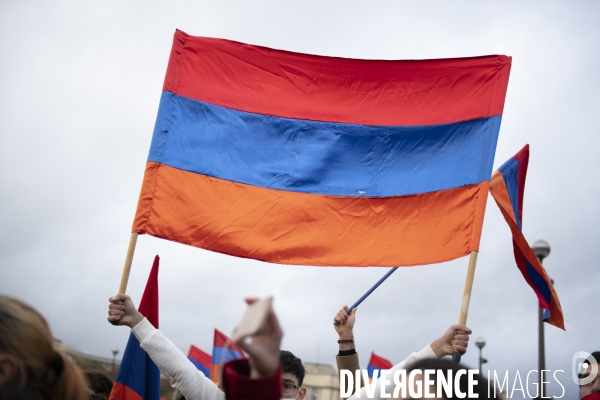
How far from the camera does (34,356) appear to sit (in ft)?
7.39

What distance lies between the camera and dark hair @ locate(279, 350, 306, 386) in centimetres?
446

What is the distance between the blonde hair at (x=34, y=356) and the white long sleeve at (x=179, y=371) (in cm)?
135

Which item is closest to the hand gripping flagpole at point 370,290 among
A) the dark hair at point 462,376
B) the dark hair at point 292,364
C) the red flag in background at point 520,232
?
the dark hair at point 292,364

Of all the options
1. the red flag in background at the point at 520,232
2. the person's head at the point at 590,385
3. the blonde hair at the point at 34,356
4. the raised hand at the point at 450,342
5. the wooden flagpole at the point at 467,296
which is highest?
the red flag in background at the point at 520,232

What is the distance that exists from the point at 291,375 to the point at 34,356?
8.08 ft

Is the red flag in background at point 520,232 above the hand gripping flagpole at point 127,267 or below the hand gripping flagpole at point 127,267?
above

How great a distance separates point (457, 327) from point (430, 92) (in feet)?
8.70

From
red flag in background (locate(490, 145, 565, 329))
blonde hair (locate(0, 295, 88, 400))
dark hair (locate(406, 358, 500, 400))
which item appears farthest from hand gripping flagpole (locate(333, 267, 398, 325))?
blonde hair (locate(0, 295, 88, 400))

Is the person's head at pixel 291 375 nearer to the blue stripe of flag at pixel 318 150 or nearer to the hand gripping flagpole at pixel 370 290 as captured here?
the hand gripping flagpole at pixel 370 290

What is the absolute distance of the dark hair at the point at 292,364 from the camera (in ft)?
14.6

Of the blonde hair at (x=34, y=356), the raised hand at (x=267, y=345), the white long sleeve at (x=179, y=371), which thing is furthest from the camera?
the white long sleeve at (x=179, y=371)

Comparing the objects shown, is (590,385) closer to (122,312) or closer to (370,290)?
(370,290)

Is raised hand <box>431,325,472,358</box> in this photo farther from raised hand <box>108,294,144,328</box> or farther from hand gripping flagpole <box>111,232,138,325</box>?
hand gripping flagpole <box>111,232,138,325</box>

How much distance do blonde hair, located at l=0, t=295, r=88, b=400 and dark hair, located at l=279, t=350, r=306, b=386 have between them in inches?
87.3
